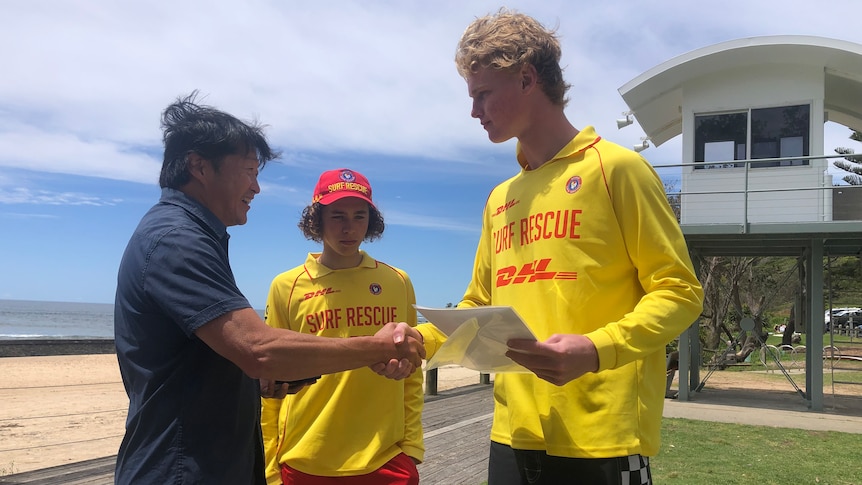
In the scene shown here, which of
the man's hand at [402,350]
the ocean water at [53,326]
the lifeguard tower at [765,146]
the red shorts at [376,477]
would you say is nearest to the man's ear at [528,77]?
the man's hand at [402,350]

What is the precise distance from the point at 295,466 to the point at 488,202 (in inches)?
60.6

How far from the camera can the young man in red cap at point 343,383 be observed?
116 inches

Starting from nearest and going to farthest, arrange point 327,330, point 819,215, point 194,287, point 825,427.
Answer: point 194,287
point 327,330
point 825,427
point 819,215

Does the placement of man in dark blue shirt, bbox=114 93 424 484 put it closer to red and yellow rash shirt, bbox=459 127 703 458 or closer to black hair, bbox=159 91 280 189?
black hair, bbox=159 91 280 189

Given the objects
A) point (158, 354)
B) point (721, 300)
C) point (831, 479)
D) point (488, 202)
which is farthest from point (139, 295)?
point (721, 300)

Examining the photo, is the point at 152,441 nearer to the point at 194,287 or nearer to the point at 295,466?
the point at 194,287

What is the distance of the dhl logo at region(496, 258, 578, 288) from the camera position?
1.93m

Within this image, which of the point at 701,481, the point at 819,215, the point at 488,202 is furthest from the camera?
the point at 819,215

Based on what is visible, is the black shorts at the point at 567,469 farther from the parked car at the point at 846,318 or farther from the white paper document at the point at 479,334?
the parked car at the point at 846,318

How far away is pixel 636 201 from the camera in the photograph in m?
1.86

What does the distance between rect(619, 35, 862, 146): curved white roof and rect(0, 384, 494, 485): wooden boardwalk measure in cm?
717

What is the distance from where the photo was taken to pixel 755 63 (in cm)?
1237

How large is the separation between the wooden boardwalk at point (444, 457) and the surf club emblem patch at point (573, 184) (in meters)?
4.60

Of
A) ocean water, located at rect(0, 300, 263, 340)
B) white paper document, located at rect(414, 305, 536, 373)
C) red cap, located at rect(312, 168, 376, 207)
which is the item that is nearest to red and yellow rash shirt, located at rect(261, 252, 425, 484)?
red cap, located at rect(312, 168, 376, 207)
